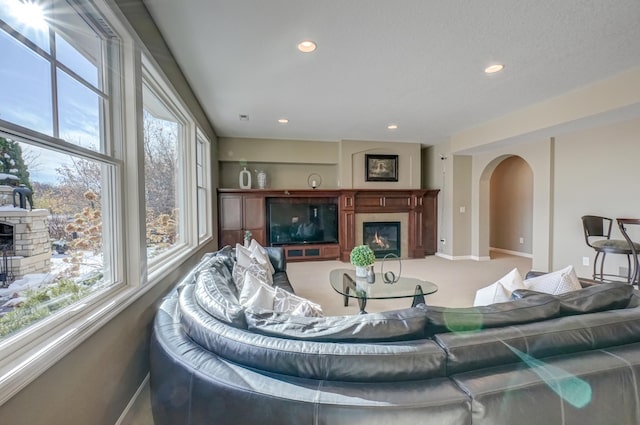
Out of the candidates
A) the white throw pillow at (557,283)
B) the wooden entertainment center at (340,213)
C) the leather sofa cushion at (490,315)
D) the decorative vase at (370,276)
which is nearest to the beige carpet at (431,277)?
the wooden entertainment center at (340,213)

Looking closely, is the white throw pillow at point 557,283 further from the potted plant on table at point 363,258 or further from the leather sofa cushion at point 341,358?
the potted plant on table at point 363,258

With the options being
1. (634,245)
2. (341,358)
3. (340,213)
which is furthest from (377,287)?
(340,213)

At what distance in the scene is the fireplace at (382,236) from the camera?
613cm

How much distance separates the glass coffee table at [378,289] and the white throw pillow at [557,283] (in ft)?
3.09

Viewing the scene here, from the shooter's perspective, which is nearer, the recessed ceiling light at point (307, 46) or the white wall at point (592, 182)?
the recessed ceiling light at point (307, 46)

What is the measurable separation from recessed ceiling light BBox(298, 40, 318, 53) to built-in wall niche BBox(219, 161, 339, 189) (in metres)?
3.81

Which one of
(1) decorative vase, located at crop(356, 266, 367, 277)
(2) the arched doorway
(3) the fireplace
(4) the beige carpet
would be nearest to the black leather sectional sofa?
(1) decorative vase, located at crop(356, 266, 367, 277)

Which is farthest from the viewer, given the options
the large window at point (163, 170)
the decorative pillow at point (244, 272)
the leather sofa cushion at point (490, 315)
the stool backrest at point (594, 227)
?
the stool backrest at point (594, 227)

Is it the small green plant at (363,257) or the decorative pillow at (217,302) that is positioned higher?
the decorative pillow at (217,302)

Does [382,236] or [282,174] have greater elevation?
[282,174]

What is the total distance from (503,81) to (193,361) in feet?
12.5

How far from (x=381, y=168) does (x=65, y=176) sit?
18.2 ft

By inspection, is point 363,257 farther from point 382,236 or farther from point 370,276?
point 382,236

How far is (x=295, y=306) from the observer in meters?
1.53
